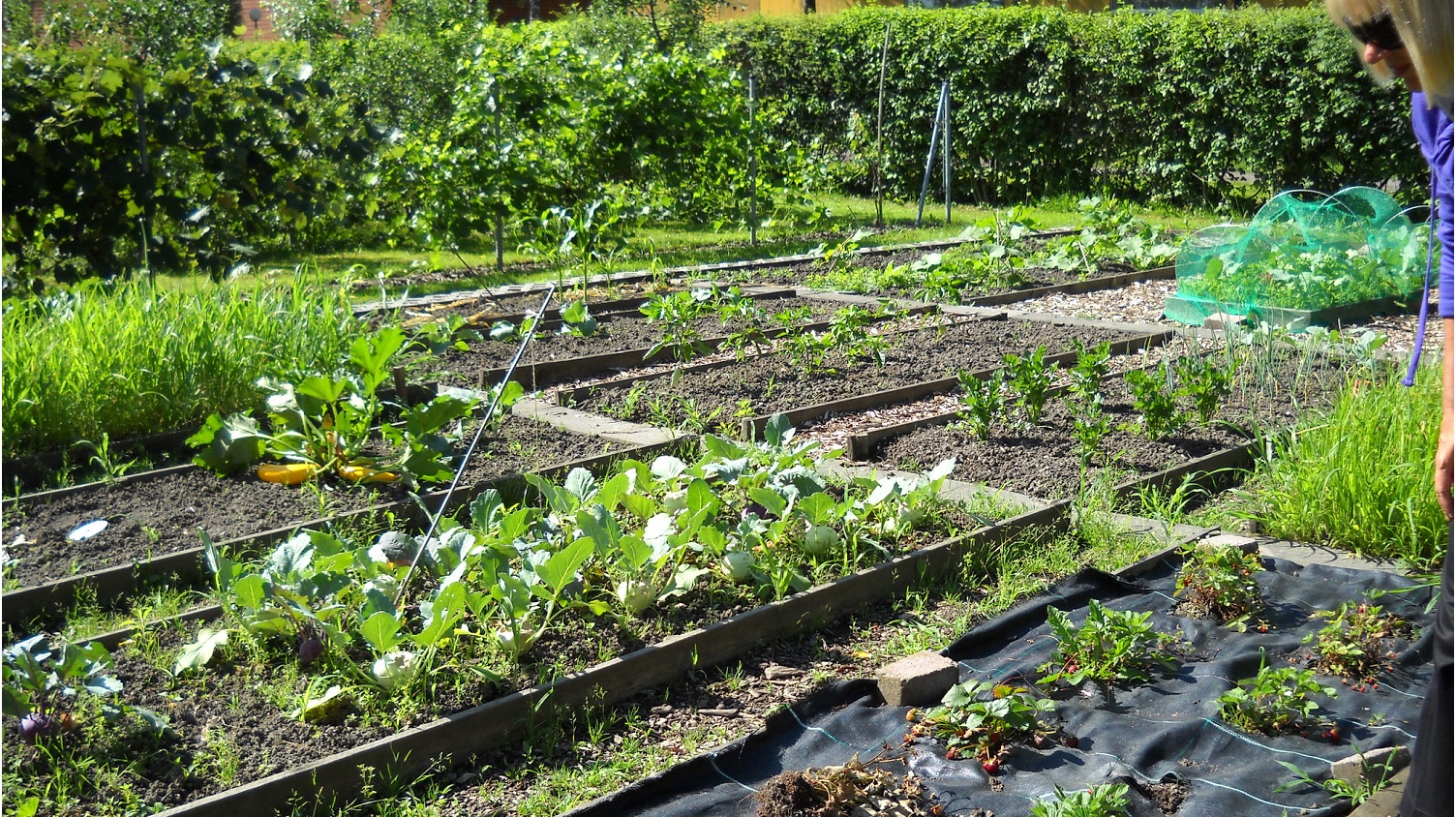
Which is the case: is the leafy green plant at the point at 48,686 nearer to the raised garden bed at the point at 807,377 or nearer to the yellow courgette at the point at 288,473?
the yellow courgette at the point at 288,473

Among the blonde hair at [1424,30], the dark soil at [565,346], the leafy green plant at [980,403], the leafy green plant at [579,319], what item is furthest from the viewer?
the dark soil at [565,346]

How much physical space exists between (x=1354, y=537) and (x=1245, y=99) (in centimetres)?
991

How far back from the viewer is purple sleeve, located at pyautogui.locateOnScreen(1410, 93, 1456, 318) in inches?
78.4

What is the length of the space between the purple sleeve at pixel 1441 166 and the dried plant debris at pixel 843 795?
1.37 m

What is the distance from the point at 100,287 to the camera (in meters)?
5.78

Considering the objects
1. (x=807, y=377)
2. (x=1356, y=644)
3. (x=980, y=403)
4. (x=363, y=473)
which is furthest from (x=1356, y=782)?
(x=807, y=377)

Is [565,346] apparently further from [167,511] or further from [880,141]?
[880,141]

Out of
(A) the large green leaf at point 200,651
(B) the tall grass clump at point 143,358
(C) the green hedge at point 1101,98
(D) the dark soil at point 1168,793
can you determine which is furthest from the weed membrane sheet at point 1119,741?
(C) the green hedge at point 1101,98

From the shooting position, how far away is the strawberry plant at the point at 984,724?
106 inches

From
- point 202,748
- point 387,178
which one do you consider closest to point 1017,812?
point 202,748

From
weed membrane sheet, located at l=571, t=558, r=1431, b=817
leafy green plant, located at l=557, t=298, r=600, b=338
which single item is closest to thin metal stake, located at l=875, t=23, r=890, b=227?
leafy green plant, located at l=557, t=298, r=600, b=338

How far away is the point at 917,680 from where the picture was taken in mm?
2963

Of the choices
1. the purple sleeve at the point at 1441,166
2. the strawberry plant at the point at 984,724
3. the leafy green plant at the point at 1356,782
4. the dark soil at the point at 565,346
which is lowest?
the leafy green plant at the point at 1356,782

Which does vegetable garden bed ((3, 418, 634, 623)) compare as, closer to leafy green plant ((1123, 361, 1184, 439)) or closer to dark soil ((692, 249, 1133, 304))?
leafy green plant ((1123, 361, 1184, 439))
